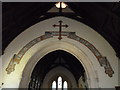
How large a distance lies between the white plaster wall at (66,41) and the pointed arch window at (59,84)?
293 inches

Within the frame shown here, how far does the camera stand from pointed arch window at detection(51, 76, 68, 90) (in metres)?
13.4

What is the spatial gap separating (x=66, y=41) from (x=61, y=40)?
0.19 m

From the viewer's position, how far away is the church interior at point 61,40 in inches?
227

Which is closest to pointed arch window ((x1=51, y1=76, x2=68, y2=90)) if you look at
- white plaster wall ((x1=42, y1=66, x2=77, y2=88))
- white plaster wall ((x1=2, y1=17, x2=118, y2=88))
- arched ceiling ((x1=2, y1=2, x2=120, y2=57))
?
white plaster wall ((x1=42, y1=66, x2=77, y2=88))

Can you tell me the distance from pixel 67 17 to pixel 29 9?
1738mm

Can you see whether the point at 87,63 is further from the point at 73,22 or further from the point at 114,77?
the point at 73,22

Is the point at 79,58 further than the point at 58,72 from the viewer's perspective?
No

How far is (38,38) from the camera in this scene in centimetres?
646

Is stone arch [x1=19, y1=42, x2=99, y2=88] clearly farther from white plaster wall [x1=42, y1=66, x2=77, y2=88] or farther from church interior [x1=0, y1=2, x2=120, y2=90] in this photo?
white plaster wall [x1=42, y1=66, x2=77, y2=88]

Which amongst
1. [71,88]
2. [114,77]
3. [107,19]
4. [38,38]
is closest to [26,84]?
[38,38]

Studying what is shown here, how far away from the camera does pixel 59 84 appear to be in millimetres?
13469

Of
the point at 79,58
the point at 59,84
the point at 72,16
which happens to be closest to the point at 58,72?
the point at 59,84

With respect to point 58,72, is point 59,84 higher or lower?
lower

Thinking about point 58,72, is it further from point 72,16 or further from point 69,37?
point 72,16
